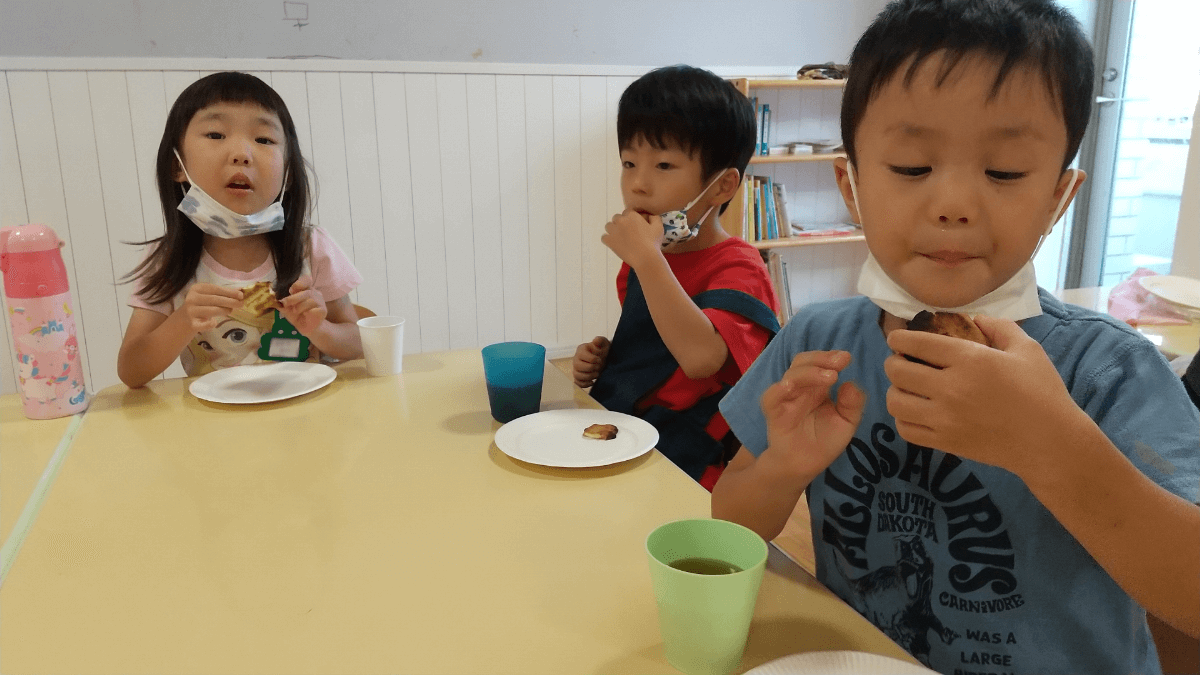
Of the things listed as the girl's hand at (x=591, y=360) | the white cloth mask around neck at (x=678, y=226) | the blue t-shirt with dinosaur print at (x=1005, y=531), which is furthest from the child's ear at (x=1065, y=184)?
the girl's hand at (x=591, y=360)

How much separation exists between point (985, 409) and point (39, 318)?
128cm

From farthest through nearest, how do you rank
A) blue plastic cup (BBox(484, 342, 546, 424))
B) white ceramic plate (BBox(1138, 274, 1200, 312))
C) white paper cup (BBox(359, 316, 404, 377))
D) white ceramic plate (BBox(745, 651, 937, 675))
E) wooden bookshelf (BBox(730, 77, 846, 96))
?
wooden bookshelf (BBox(730, 77, 846, 96)) < white ceramic plate (BBox(1138, 274, 1200, 312)) < white paper cup (BBox(359, 316, 404, 377)) < blue plastic cup (BBox(484, 342, 546, 424)) < white ceramic plate (BBox(745, 651, 937, 675))

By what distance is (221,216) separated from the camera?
1479mm

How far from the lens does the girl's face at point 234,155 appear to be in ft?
4.88

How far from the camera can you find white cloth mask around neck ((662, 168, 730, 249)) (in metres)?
1.42

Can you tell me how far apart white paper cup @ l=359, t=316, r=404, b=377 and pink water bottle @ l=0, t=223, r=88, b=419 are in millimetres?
435

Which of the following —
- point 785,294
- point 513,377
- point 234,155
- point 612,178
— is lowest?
Answer: point 785,294

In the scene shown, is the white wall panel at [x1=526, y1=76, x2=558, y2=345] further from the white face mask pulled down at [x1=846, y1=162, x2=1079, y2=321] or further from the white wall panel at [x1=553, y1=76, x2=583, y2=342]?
the white face mask pulled down at [x1=846, y1=162, x2=1079, y2=321]

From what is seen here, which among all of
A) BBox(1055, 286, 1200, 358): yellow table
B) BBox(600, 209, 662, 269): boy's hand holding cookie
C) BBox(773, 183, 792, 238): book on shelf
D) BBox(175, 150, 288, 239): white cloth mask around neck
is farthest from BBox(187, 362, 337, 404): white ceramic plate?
BBox(773, 183, 792, 238): book on shelf

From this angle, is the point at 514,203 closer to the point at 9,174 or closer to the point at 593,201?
the point at 593,201

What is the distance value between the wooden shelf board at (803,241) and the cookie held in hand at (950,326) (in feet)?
9.98

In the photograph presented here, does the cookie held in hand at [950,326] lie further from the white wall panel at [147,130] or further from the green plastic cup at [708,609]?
the white wall panel at [147,130]

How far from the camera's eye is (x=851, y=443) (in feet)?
2.81

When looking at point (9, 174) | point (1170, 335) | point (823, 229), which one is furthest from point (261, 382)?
point (823, 229)
